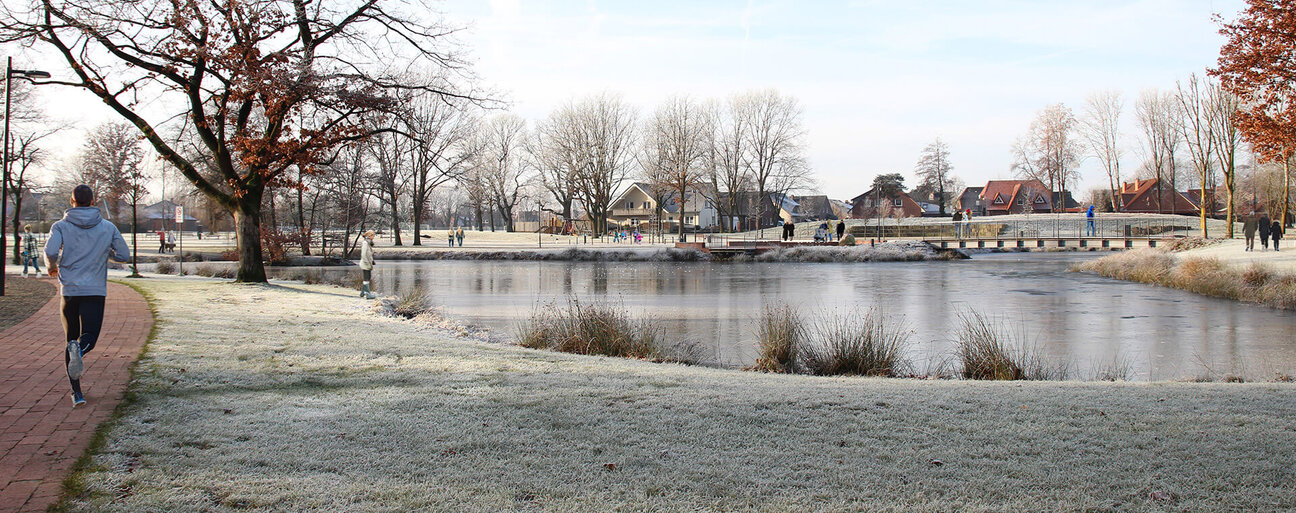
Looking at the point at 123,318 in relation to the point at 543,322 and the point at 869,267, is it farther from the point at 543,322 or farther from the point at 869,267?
the point at 869,267

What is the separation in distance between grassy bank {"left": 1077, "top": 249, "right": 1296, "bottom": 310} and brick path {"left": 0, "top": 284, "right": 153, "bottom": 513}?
23147 millimetres

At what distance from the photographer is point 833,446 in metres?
5.04

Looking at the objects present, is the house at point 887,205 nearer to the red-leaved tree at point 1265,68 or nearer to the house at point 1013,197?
the house at point 1013,197

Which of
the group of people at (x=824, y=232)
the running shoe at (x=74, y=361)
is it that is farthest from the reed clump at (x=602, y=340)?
the group of people at (x=824, y=232)

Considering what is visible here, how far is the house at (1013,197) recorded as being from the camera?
9594cm

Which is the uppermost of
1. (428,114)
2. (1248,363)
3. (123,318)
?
(428,114)

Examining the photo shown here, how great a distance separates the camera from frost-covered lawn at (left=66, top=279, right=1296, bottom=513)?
413 cm

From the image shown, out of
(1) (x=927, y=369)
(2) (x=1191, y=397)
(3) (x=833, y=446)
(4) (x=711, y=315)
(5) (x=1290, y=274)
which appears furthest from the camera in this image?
(5) (x=1290, y=274)

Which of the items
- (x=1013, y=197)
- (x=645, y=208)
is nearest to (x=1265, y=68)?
(x=645, y=208)

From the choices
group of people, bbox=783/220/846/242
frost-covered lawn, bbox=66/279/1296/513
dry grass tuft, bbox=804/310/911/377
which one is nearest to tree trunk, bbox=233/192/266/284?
frost-covered lawn, bbox=66/279/1296/513

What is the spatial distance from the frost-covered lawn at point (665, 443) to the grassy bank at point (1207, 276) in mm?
16147

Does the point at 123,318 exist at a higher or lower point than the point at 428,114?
lower

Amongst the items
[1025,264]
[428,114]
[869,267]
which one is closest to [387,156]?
[428,114]

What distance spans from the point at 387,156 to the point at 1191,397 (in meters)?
54.8
